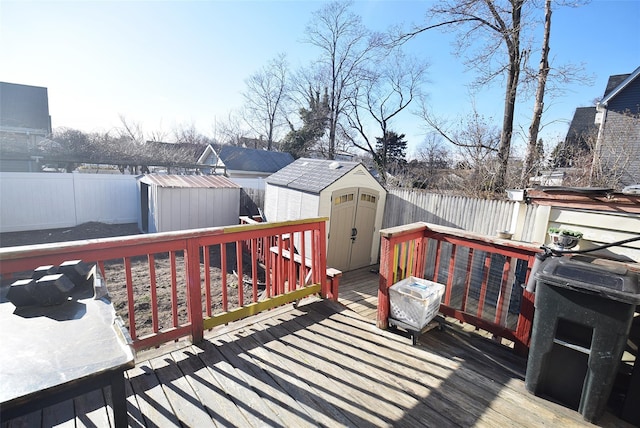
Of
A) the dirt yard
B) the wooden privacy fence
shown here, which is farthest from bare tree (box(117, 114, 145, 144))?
the wooden privacy fence

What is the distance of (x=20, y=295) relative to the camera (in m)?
1.29

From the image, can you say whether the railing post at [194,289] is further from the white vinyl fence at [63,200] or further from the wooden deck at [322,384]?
the white vinyl fence at [63,200]

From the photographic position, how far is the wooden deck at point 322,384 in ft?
5.76

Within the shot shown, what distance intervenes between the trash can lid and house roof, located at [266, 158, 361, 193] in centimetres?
423

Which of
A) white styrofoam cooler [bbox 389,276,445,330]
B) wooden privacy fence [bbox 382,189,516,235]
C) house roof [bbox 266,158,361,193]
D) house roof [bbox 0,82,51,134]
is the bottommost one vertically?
white styrofoam cooler [bbox 389,276,445,330]

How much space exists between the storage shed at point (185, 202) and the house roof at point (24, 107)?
9900mm

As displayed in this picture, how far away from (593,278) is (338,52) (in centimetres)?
2056

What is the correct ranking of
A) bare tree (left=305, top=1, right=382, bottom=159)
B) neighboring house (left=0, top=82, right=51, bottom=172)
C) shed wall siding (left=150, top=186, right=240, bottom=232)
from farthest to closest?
bare tree (left=305, top=1, right=382, bottom=159), neighboring house (left=0, top=82, right=51, bottom=172), shed wall siding (left=150, top=186, right=240, bottom=232)

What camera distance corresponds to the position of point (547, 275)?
1.92 meters

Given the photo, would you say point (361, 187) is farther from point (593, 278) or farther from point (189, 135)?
point (189, 135)

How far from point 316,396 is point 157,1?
5.94 meters

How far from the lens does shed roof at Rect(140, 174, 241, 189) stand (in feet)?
→ 28.0

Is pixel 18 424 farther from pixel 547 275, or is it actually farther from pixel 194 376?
pixel 547 275

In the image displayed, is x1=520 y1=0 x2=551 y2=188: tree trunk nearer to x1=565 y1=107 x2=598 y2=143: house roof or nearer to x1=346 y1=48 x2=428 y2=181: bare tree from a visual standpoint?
x1=346 y1=48 x2=428 y2=181: bare tree
